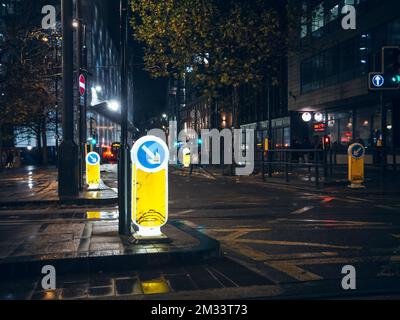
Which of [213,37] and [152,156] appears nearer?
[152,156]

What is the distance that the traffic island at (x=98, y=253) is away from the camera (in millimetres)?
6043

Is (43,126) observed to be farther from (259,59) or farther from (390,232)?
(390,232)

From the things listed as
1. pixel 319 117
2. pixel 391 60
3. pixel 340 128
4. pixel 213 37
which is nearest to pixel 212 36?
pixel 213 37

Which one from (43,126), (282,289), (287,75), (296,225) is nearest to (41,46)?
(296,225)

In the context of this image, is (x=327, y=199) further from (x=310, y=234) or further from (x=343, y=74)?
(x=343, y=74)

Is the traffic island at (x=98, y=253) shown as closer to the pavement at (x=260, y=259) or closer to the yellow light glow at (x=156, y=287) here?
the pavement at (x=260, y=259)

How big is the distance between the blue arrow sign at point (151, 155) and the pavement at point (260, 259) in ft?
4.24

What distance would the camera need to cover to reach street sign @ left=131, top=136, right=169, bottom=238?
7020 millimetres

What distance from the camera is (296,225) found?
9461mm

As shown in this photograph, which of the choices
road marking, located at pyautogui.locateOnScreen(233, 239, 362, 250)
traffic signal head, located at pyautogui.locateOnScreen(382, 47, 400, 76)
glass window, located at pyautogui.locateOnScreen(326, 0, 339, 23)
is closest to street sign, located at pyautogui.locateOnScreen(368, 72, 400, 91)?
traffic signal head, located at pyautogui.locateOnScreen(382, 47, 400, 76)

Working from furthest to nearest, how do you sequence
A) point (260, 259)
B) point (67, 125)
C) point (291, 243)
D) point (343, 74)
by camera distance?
point (343, 74), point (67, 125), point (291, 243), point (260, 259)

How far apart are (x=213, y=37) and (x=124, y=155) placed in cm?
1896

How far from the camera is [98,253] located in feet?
21.0
